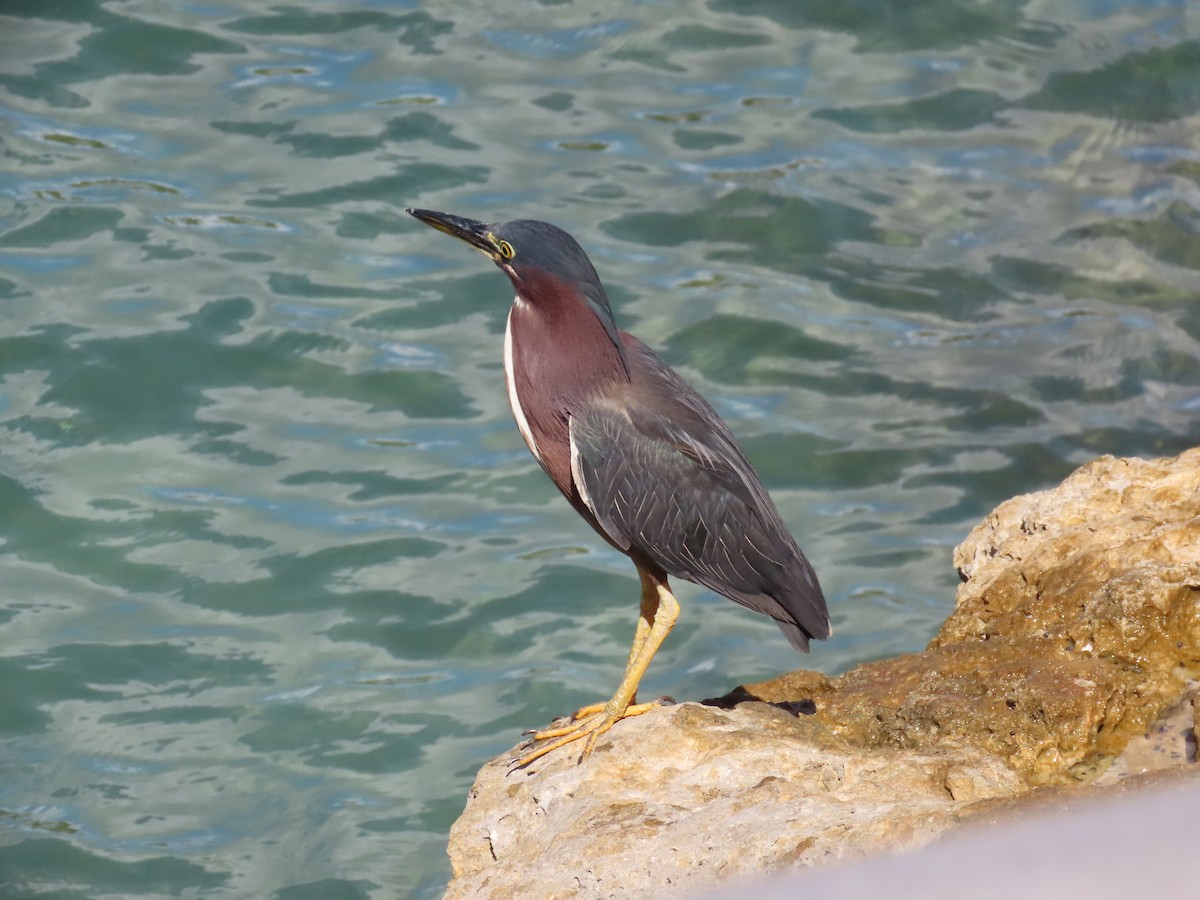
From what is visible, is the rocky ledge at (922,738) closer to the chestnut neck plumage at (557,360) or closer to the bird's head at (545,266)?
the chestnut neck plumage at (557,360)

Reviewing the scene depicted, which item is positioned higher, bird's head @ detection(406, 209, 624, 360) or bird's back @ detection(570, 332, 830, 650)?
bird's head @ detection(406, 209, 624, 360)

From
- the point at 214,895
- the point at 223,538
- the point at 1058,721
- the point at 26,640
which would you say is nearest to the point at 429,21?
the point at 223,538

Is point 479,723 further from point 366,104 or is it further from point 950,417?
point 366,104

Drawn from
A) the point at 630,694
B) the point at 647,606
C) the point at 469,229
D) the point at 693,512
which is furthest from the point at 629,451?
the point at 469,229

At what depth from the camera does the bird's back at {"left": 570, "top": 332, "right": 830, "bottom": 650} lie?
4156 mm

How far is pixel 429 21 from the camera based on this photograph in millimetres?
11133

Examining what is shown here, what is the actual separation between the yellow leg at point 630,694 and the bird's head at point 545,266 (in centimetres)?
76

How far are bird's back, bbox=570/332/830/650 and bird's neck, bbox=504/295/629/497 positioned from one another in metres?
0.05

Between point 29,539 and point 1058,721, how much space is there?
18.4 feet

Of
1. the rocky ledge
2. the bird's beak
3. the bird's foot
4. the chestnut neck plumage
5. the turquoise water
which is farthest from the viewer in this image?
the turquoise water

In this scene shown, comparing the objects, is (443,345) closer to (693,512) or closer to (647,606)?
(647,606)

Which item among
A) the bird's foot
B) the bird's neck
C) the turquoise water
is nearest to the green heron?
the bird's neck

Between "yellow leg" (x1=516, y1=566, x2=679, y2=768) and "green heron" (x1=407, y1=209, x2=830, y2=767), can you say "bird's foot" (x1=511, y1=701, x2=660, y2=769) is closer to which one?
"yellow leg" (x1=516, y1=566, x2=679, y2=768)

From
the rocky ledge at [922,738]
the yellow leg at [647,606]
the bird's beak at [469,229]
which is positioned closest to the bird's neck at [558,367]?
the bird's beak at [469,229]
